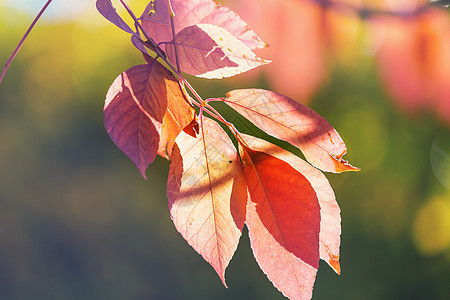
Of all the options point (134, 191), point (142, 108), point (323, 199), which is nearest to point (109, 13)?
point (142, 108)

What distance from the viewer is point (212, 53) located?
0.23 meters

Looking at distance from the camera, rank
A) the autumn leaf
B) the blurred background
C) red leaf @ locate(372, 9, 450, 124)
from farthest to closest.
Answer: the blurred background < red leaf @ locate(372, 9, 450, 124) < the autumn leaf

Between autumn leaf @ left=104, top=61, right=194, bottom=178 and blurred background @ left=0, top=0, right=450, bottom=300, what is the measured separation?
2841 millimetres

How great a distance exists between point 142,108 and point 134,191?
322 cm

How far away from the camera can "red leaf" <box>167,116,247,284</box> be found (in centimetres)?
22

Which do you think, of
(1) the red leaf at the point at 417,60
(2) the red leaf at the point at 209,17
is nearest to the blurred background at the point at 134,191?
(1) the red leaf at the point at 417,60

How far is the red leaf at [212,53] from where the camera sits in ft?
0.74

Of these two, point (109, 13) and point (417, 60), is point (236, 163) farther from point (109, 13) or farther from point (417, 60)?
point (417, 60)

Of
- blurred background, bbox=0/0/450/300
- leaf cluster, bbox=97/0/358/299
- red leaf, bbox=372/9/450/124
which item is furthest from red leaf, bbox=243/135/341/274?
blurred background, bbox=0/0/450/300

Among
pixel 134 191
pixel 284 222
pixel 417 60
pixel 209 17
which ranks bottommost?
pixel 134 191

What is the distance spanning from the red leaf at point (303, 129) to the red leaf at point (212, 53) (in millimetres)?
22

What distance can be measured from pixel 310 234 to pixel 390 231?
3405 millimetres

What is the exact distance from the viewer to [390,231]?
3.26 m

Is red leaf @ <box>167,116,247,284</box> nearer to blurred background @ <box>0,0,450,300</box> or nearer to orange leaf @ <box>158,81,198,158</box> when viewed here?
orange leaf @ <box>158,81,198,158</box>
